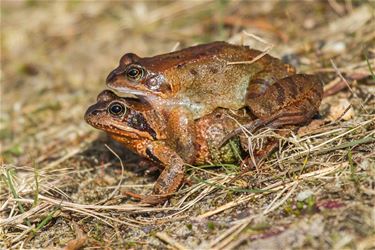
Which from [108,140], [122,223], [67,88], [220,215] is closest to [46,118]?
[67,88]

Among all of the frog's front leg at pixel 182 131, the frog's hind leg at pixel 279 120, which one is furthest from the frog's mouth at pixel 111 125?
the frog's hind leg at pixel 279 120

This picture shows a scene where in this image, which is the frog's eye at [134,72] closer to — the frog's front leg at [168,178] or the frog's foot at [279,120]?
the frog's front leg at [168,178]

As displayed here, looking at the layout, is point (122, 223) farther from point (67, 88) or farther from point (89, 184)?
point (67, 88)

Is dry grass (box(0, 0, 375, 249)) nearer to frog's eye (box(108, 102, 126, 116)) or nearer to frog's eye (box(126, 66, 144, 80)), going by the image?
frog's eye (box(108, 102, 126, 116))

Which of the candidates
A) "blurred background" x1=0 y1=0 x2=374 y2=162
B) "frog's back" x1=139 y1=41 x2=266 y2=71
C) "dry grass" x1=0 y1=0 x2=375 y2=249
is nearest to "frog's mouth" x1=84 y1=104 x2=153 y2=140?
"dry grass" x1=0 y1=0 x2=375 y2=249

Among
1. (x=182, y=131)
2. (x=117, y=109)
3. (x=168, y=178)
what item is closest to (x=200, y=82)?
(x=182, y=131)
